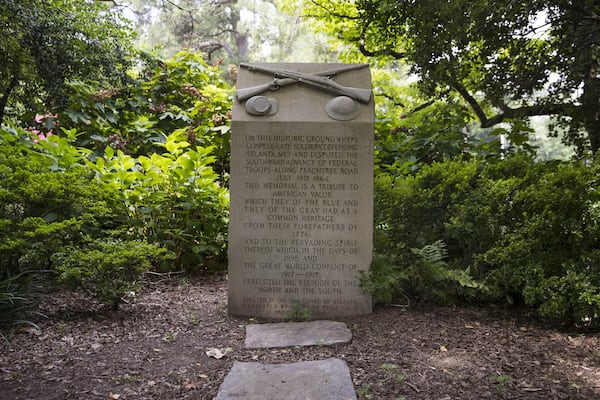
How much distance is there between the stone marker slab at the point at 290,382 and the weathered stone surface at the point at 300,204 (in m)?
1.14

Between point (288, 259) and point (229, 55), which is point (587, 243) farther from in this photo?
point (229, 55)

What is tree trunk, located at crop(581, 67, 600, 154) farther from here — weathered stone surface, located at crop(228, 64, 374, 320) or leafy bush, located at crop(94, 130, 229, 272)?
leafy bush, located at crop(94, 130, 229, 272)

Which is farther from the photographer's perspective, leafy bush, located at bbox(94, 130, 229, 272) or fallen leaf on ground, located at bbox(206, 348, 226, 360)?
leafy bush, located at bbox(94, 130, 229, 272)

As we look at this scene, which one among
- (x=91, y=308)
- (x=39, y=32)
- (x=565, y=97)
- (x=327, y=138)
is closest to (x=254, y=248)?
(x=327, y=138)

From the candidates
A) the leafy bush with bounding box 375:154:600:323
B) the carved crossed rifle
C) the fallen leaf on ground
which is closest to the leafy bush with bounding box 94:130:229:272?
the carved crossed rifle

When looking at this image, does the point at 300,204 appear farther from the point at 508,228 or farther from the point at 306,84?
the point at 508,228

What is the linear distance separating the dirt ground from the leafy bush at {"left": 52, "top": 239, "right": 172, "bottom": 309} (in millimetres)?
244

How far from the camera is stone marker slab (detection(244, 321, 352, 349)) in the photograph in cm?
355

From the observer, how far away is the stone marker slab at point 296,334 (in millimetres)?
3553

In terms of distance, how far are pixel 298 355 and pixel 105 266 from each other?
171cm

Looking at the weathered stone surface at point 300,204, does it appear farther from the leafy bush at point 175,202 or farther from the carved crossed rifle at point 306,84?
the leafy bush at point 175,202

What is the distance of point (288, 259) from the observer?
4273 millimetres

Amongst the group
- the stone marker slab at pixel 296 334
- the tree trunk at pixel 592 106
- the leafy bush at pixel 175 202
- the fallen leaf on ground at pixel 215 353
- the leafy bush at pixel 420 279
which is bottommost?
the fallen leaf on ground at pixel 215 353

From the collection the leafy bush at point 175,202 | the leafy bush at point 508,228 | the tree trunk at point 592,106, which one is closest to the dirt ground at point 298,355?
the leafy bush at point 508,228
